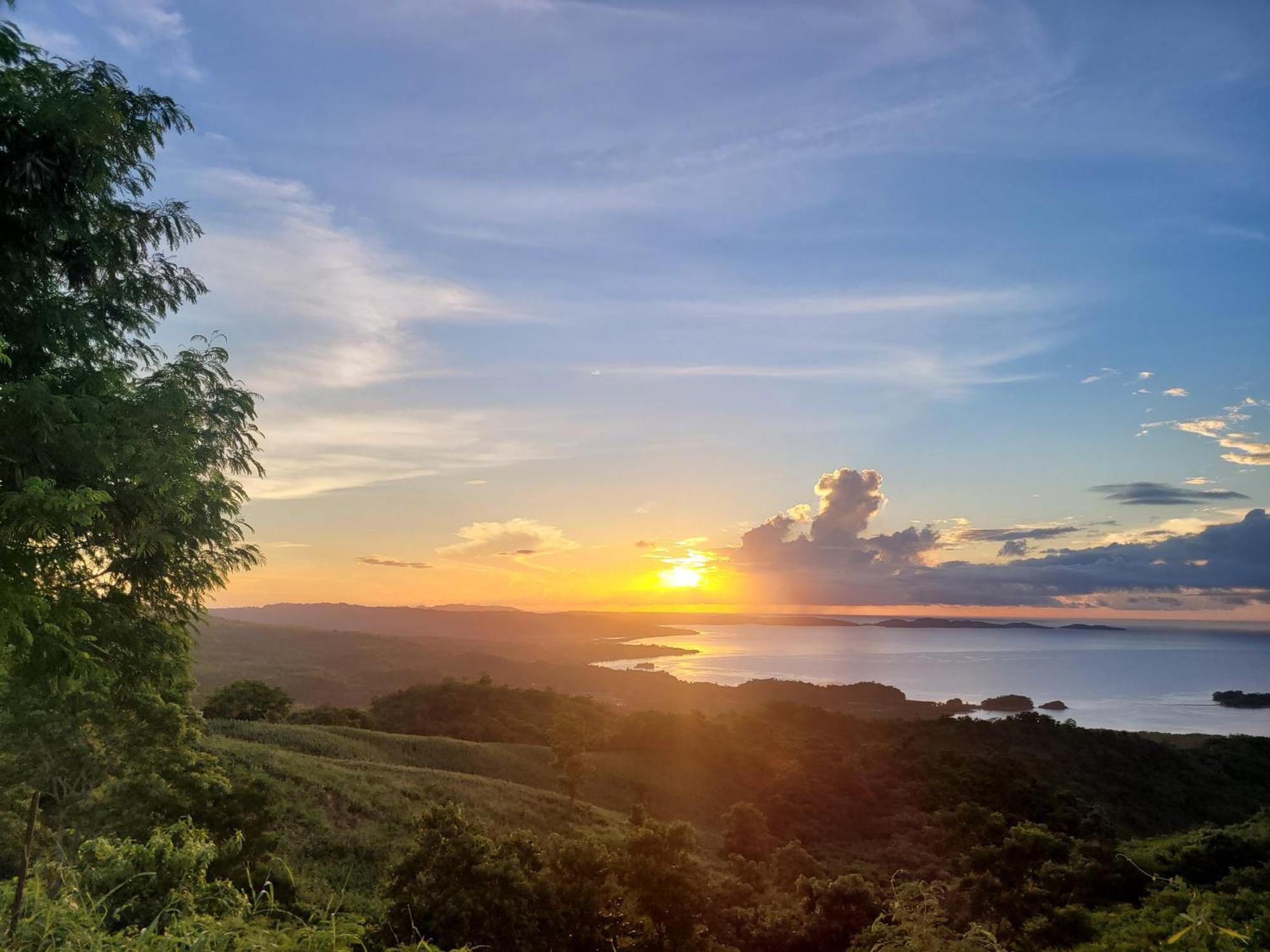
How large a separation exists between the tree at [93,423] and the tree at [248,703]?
5394 centimetres

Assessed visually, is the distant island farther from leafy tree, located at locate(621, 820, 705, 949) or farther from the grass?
leafy tree, located at locate(621, 820, 705, 949)

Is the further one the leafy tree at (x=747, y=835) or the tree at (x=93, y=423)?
the leafy tree at (x=747, y=835)

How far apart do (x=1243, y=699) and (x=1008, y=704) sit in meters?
57.6

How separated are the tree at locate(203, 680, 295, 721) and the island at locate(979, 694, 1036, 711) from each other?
13173 centimetres

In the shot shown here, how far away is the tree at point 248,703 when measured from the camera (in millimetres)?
64812

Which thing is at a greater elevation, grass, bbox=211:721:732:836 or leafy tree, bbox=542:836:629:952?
leafy tree, bbox=542:836:629:952

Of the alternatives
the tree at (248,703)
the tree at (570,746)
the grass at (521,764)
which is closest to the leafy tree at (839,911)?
the tree at (570,746)

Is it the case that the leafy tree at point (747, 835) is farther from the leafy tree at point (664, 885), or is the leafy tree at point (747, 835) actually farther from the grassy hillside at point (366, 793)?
the leafy tree at point (664, 885)

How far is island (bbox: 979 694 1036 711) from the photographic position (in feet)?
472

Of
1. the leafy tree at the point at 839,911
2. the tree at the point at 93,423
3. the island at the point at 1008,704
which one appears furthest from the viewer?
the island at the point at 1008,704

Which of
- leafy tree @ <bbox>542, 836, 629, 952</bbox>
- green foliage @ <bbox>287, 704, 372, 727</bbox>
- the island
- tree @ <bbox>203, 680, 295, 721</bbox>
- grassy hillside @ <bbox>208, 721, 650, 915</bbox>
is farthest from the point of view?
the island

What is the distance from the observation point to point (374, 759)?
55.3 metres

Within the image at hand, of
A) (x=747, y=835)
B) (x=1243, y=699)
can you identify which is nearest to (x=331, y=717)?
(x=747, y=835)

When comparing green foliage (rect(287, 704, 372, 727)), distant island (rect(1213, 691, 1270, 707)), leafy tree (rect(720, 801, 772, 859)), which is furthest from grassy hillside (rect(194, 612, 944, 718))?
distant island (rect(1213, 691, 1270, 707))
